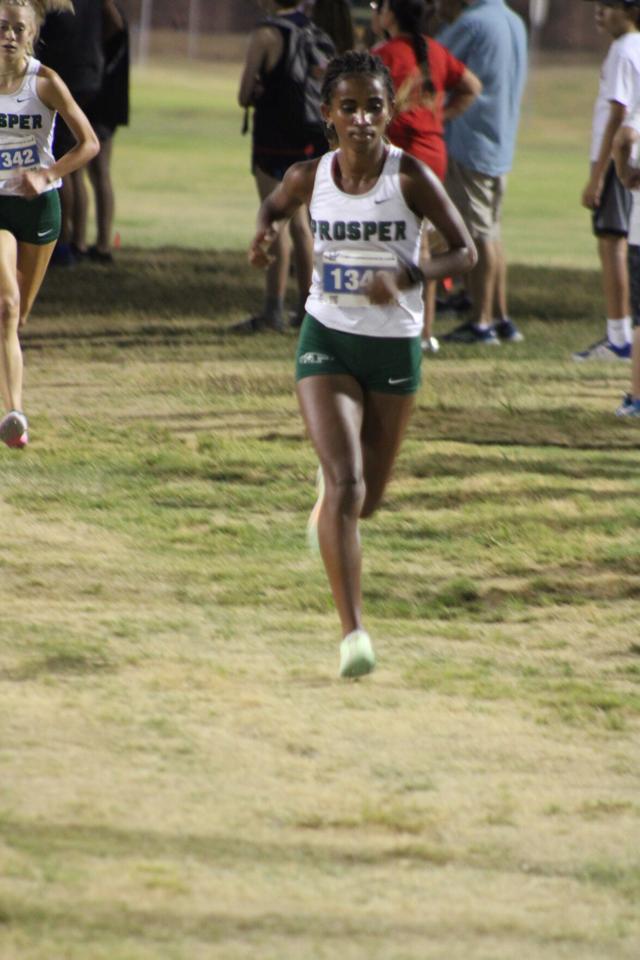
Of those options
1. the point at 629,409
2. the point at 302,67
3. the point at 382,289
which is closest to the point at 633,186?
the point at 629,409

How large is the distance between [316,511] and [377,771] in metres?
2.17

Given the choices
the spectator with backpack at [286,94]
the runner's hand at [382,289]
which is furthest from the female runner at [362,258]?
the spectator with backpack at [286,94]

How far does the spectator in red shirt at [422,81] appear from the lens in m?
11.1

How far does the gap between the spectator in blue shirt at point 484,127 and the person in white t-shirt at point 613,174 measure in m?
0.83

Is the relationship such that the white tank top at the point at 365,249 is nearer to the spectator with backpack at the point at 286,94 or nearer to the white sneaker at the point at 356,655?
the white sneaker at the point at 356,655

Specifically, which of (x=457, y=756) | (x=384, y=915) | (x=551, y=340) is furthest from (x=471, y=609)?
(x=551, y=340)

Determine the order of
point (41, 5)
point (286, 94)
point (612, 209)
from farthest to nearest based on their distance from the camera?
1. point (286, 94)
2. point (612, 209)
3. point (41, 5)

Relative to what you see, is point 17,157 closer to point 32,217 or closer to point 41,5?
point 32,217

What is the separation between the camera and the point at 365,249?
19.9 feet

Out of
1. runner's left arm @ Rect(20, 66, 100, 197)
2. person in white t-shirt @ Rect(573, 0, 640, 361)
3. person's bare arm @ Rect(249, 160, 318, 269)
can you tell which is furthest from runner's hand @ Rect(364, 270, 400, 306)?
person in white t-shirt @ Rect(573, 0, 640, 361)

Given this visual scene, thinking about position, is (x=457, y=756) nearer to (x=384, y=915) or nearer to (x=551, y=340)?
(x=384, y=915)

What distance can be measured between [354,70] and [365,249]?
0.60m

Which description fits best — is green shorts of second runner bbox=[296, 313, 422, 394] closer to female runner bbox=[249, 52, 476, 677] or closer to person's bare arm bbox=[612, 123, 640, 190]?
female runner bbox=[249, 52, 476, 677]

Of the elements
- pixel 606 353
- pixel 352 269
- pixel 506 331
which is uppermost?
pixel 352 269
